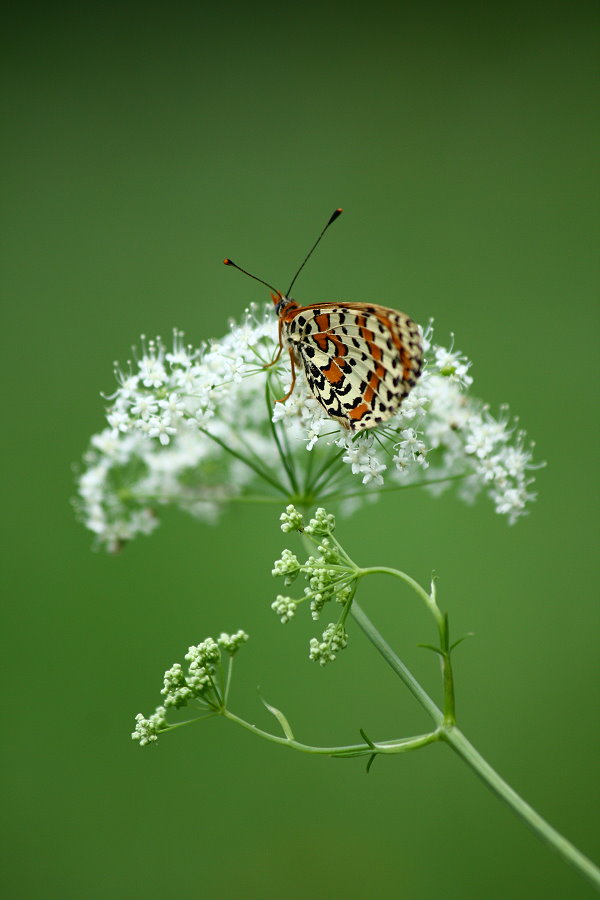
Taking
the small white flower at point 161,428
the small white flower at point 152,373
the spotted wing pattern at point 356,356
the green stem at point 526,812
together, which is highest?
the small white flower at point 152,373

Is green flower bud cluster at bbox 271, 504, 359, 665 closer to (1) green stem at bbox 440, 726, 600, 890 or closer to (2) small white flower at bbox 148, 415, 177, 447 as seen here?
(1) green stem at bbox 440, 726, 600, 890

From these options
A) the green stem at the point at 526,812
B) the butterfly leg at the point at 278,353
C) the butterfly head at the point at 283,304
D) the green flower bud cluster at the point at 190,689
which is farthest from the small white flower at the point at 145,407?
the green stem at the point at 526,812

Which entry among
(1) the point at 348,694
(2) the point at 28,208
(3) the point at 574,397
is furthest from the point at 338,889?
(2) the point at 28,208

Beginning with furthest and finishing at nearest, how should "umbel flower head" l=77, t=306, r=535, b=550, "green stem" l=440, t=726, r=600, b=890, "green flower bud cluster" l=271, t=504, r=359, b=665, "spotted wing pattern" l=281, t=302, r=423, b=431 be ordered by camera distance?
"umbel flower head" l=77, t=306, r=535, b=550, "spotted wing pattern" l=281, t=302, r=423, b=431, "green flower bud cluster" l=271, t=504, r=359, b=665, "green stem" l=440, t=726, r=600, b=890

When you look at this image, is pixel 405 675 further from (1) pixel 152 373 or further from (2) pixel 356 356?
(1) pixel 152 373

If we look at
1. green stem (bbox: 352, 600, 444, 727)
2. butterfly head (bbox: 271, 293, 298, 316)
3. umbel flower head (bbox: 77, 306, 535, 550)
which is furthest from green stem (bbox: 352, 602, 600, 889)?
butterfly head (bbox: 271, 293, 298, 316)

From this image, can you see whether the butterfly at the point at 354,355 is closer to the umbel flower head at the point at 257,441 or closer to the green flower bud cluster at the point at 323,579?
the umbel flower head at the point at 257,441
